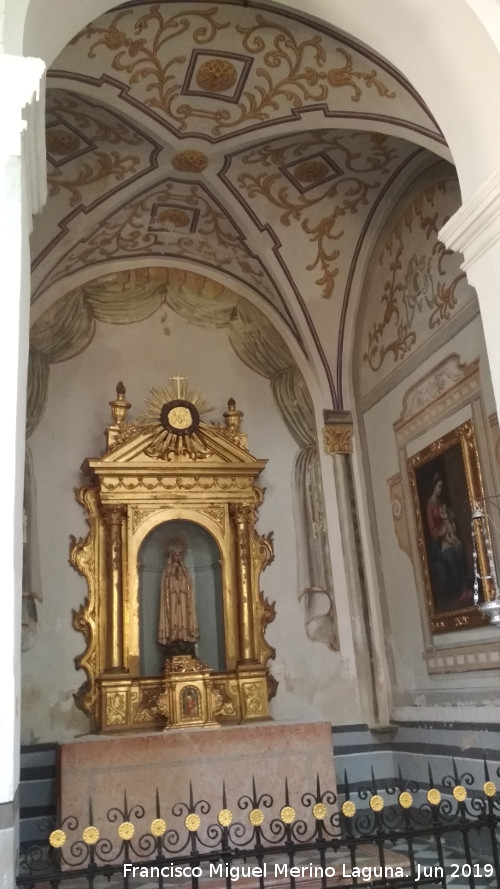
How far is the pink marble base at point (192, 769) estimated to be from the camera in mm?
5070

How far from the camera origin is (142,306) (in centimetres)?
769

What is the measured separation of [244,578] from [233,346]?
2375mm

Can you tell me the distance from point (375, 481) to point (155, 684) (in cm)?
266

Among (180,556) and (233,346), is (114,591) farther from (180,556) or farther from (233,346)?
(233,346)

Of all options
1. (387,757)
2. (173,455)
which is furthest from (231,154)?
(387,757)

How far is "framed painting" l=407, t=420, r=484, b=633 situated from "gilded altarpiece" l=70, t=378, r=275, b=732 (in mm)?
1591

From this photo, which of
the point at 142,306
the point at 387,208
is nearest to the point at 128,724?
the point at 142,306

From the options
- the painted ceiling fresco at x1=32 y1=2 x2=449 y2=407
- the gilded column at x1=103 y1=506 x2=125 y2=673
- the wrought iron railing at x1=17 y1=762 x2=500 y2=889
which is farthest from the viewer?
the gilded column at x1=103 y1=506 x2=125 y2=673

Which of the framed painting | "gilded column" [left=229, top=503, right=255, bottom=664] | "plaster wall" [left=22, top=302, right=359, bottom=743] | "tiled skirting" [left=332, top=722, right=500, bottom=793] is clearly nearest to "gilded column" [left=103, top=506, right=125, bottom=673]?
"plaster wall" [left=22, top=302, right=359, bottom=743]

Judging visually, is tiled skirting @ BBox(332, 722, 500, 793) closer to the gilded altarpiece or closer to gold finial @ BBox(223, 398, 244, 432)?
the gilded altarpiece

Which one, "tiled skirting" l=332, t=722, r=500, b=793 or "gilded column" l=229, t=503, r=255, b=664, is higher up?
"gilded column" l=229, t=503, r=255, b=664

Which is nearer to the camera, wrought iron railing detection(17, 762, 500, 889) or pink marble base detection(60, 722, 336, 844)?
wrought iron railing detection(17, 762, 500, 889)

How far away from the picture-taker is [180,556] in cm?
702

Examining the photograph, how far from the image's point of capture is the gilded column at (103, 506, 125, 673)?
21.2 feet
